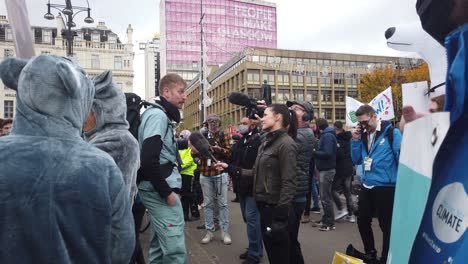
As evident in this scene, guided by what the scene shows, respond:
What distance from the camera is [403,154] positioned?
102cm

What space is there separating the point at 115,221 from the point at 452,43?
133 centimetres

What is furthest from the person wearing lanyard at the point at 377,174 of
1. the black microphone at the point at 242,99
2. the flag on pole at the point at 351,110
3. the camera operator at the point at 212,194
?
the camera operator at the point at 212,194

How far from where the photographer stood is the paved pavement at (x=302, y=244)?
15.4 ft

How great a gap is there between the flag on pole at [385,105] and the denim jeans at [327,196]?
6.18ft

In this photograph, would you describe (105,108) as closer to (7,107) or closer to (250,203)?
(250,203)

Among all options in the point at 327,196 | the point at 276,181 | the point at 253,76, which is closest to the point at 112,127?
the point at 276,181

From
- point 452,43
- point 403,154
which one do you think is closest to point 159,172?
point 403,154

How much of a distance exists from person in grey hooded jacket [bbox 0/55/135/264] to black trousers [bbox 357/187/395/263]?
11.1 feet

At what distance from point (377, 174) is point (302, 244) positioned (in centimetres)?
181

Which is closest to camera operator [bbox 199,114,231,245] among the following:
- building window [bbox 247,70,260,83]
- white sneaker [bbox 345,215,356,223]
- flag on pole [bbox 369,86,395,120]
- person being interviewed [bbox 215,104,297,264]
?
person being interviewed [bbox 215,104,297,264]

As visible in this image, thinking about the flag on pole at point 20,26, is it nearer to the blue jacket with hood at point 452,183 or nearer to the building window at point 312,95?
the blue jacket with hood at point 452,183

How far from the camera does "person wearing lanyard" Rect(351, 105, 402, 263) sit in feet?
12.9

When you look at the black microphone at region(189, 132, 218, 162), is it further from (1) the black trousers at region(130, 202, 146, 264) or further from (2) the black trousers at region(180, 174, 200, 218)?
(2) the black trousers at region(180, 174, 200, 218)

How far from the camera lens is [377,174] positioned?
4.02 meters
